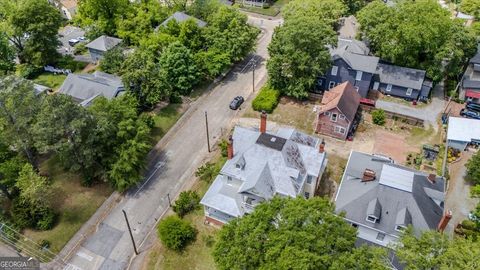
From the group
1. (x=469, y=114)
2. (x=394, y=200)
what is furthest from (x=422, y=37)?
(x=394, y=200)

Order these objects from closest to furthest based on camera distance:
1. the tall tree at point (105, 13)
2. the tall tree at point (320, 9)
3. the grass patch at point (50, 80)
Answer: the grass patch at point (50, 80) < the tall tree at point (320, 9) < the tall tree at point (105, 13)

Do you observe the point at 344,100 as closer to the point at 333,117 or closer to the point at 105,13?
the point at 333,117

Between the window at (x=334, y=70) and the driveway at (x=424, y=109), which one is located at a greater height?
the window at (x=334, y=70)

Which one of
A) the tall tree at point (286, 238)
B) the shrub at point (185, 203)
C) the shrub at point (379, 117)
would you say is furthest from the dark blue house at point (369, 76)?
the tall tree at point (286, 238)

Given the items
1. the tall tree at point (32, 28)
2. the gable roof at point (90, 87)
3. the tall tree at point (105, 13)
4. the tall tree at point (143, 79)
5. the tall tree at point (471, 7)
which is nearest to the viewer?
the tall tree at point (143, 79)

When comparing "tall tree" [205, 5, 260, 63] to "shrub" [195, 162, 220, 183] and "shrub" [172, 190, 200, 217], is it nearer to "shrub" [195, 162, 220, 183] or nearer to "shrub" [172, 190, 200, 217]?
"shrub" [195, 162, 220, 183]

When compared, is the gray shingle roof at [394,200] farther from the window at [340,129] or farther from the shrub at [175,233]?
the shrub at [175,233]

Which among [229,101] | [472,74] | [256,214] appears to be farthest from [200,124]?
[472,74]
